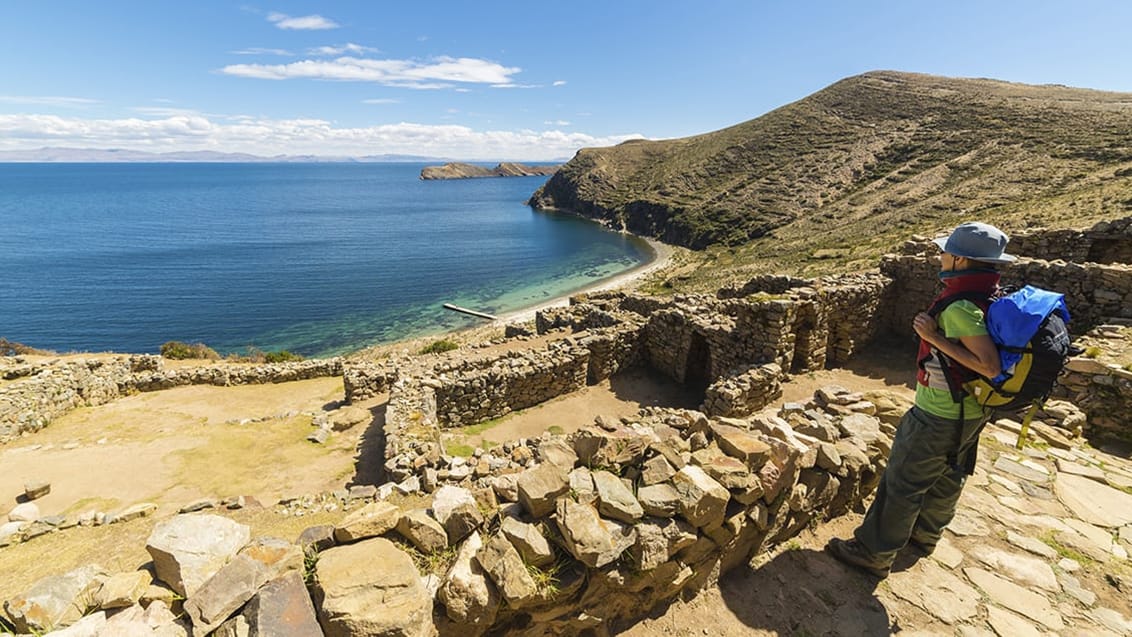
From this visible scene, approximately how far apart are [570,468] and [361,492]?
6.11m

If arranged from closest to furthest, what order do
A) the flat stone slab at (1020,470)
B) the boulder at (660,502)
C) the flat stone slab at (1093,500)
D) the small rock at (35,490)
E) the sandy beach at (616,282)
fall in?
the boulder at (660,502)
the flat stone slab at (1093,500)
the flat stone slab at (1020,470)
the small rock at (35,490)
the sandy beach at (616,282)

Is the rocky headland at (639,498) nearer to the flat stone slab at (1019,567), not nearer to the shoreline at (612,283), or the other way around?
the flat stone slab at (1019,567)

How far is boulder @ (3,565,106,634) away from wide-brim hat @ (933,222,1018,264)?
22.8ft

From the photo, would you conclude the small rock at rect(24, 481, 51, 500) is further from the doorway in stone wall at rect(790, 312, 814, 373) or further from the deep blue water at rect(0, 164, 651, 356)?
the deep blue water at rect(0, 164, 651, 356)

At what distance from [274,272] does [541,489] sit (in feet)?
211

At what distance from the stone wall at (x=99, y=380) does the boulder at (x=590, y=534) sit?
64.2ft

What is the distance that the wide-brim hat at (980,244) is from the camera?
140 inches

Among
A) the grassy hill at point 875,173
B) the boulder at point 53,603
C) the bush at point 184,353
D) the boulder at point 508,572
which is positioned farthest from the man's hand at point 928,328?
the bush at point 184,353

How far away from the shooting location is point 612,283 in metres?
53.9

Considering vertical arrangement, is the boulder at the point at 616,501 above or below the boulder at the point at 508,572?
above

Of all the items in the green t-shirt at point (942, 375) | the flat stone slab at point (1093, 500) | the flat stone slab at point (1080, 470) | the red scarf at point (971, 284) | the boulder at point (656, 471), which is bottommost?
the flat stone slab at point (1093, 500)

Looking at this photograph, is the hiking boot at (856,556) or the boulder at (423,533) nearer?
the boulder at (423,533)

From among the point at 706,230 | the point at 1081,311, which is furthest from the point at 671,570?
the point at 706,230

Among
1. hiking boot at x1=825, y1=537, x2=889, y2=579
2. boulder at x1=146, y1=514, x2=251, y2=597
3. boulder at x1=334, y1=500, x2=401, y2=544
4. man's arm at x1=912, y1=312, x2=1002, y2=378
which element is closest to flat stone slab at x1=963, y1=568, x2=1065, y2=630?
hiking boot at x1=825, y1=537, x2=889, y2=579
